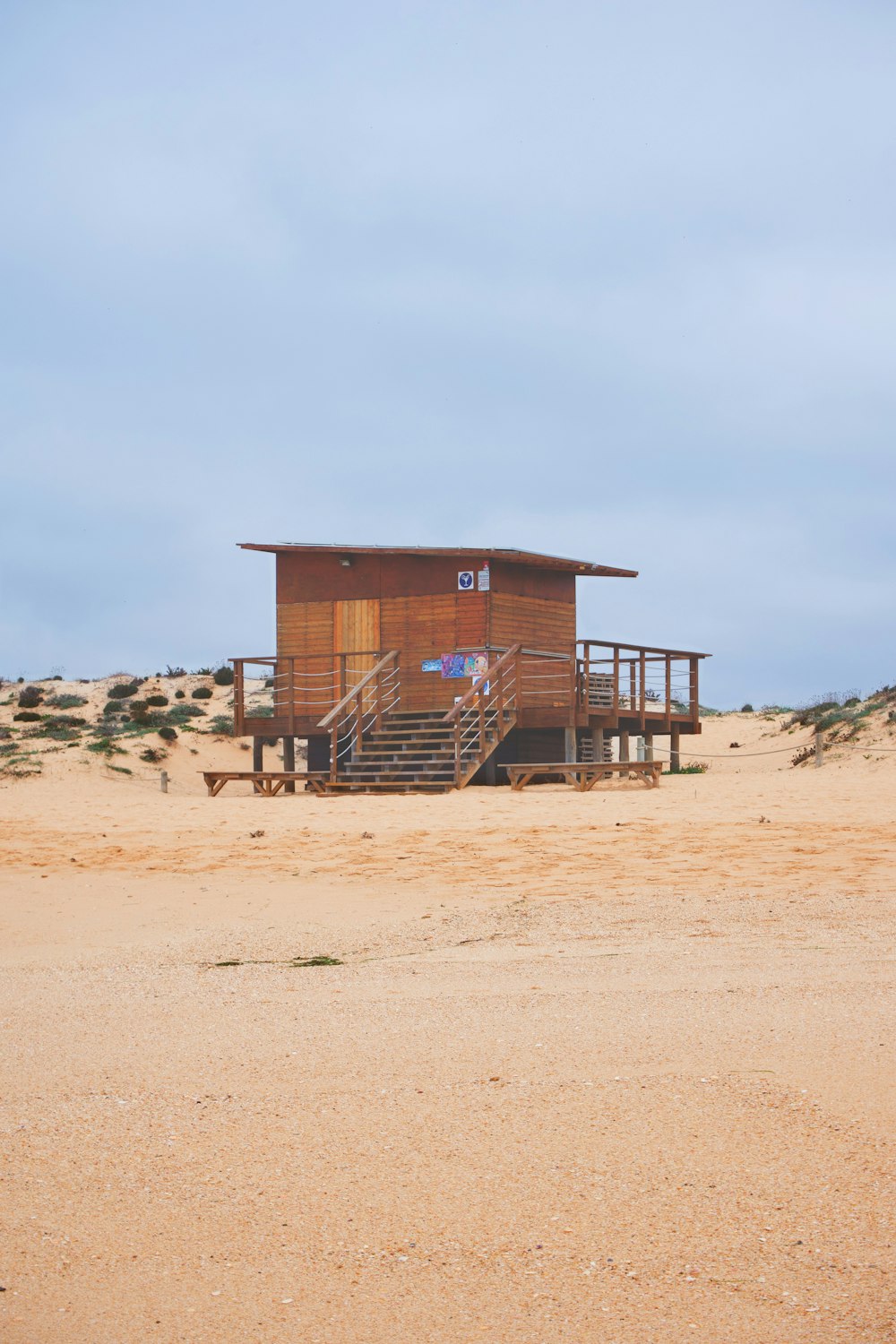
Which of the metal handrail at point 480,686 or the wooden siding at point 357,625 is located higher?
the wooden siding at point 357,625

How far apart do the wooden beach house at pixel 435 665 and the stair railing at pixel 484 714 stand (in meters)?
0.04

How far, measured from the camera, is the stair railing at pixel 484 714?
19.5 m

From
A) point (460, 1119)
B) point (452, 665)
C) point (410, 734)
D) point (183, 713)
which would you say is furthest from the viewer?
point (183, 713)

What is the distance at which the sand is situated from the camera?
333 centimetres

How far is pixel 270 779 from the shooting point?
2075 centimetres

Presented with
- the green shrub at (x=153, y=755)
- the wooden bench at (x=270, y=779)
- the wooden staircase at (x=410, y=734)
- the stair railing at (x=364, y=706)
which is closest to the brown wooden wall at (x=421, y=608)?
the stair railing at (x=364, y=706)

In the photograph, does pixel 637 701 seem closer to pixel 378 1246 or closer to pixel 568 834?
pixel 568 834

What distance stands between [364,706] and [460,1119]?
1760cm

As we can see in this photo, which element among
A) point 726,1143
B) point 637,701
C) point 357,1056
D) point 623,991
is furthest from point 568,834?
point 637,701

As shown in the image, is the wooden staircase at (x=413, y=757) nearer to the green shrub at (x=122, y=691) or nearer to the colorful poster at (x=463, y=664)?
the colorful poster at (x=463, y=664)

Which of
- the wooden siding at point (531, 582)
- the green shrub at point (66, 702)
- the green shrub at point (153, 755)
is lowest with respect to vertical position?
the green shrub at point (153, 755)

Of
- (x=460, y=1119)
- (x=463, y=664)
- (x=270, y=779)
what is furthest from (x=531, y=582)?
(x=460, y=1119)

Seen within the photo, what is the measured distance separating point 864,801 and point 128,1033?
10.5 m

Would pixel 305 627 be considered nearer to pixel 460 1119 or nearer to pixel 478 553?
pixel 478 553
